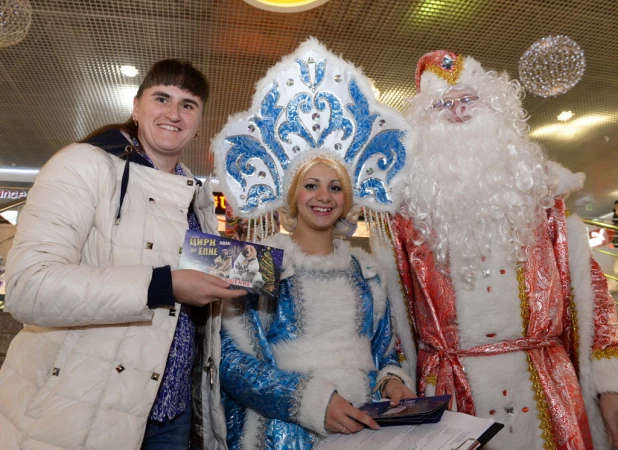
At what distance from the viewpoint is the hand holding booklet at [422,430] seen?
4.78 ft

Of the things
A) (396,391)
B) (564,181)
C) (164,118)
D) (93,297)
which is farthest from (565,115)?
(93,297)

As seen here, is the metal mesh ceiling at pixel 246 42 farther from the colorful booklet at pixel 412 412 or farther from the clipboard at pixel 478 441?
the clipboard at pixel 478 441

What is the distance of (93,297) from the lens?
54.1 inches

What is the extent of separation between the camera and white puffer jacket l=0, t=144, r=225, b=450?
1378 mm

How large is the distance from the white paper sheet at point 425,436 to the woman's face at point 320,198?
0.84 metres

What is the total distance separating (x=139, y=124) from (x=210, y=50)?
4125mm

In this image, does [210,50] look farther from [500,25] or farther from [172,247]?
[172,247]

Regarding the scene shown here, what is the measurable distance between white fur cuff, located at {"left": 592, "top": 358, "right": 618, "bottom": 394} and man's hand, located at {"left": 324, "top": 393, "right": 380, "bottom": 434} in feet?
3.26

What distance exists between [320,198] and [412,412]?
917 mm

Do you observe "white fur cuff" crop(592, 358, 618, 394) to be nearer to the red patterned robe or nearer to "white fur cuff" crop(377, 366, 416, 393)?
the red patterned robe

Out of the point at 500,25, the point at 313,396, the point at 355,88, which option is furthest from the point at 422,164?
the point at 500,25

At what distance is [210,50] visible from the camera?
5703 mm

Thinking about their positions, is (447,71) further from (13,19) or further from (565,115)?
(565,115)

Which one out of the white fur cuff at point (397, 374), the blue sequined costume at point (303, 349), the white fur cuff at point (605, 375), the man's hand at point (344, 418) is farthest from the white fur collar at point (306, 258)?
the white fur cuff at point (605, 375)
